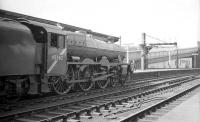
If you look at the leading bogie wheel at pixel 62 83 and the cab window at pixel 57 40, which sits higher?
the cab window at pixel 57 40

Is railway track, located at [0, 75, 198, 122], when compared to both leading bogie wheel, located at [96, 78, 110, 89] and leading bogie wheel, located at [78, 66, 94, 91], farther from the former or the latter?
leading bogie wheel, located at [96, 78, 110, 89]

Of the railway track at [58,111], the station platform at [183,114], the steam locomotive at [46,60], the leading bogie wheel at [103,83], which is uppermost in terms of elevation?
the steam locomotive at [46,60]

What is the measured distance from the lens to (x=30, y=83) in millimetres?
10047

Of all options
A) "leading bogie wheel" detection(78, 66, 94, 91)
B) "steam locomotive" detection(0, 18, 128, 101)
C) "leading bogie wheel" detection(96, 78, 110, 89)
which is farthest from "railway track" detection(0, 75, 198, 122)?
"leading bogie wheel" detection(96, 78, 110, 89)

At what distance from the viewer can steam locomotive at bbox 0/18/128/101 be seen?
8.88 m

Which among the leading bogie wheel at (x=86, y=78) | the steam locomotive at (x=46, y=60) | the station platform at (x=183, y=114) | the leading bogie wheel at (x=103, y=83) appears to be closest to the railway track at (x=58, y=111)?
the steam locomotive at (x=46, y=60)

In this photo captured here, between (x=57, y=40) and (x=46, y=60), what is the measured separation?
1.26 metres

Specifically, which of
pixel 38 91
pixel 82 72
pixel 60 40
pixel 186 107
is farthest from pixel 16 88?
pixel 186 107

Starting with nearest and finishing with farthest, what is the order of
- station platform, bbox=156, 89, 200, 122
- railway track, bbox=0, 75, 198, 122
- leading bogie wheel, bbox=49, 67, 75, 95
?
railway track, bbox=0, 75, 198, 122 < station platform, bbox=156, 89, 200, 122 < leading bogie wheel, bbox=49, 67, 75, 95

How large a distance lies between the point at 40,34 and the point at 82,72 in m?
3.89

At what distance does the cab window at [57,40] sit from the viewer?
1143 cm

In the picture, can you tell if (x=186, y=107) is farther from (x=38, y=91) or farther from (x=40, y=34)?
(x=40, y=34)

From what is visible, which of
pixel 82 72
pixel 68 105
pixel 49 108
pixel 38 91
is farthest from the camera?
pixel 82 72

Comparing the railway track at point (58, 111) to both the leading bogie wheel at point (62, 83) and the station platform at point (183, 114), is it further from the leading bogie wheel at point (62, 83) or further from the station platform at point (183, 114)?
the station platform at point (183, 114)
